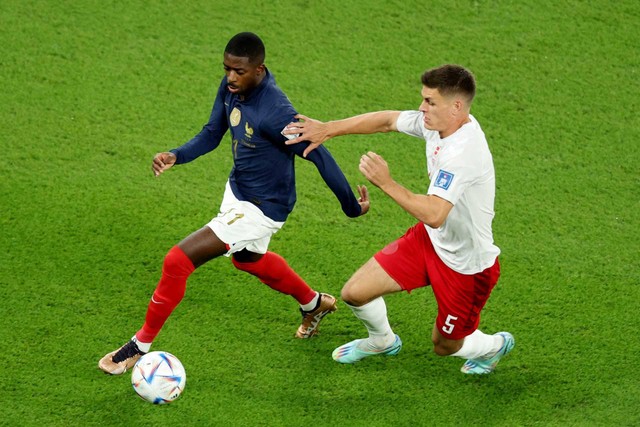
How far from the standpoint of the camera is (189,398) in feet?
18.3

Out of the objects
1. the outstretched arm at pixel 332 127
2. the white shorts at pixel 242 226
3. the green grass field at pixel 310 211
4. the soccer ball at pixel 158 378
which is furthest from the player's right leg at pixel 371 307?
the soccer ball at pixel 158 378

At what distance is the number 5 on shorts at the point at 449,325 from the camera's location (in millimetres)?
5434

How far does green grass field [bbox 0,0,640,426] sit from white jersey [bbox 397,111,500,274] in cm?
89

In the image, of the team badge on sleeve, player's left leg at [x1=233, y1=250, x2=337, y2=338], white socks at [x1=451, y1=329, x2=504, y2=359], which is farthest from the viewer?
player's left leg at [x1=233, y1=250, x2=337, y2=338]

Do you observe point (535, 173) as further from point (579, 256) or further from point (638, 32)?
point (638, 32)

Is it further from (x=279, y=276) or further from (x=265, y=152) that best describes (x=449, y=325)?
(x=265, y=152)

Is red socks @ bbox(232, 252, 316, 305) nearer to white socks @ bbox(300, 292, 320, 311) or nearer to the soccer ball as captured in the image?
white socks @ bbox(300, 292, 320, 311)

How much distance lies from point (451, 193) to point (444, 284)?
768mm

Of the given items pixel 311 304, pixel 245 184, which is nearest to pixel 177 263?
pixel 245 184

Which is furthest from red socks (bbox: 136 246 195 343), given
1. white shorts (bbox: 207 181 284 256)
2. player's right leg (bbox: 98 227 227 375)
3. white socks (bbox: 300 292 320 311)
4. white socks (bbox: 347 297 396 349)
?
white socks (bbox: 347 297 396 349)

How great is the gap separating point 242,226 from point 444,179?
1.28 meters

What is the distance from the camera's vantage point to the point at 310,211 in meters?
7.07

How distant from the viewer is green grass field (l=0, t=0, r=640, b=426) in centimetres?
568

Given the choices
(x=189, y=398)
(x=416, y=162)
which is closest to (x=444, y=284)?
(x=189, y=398)
